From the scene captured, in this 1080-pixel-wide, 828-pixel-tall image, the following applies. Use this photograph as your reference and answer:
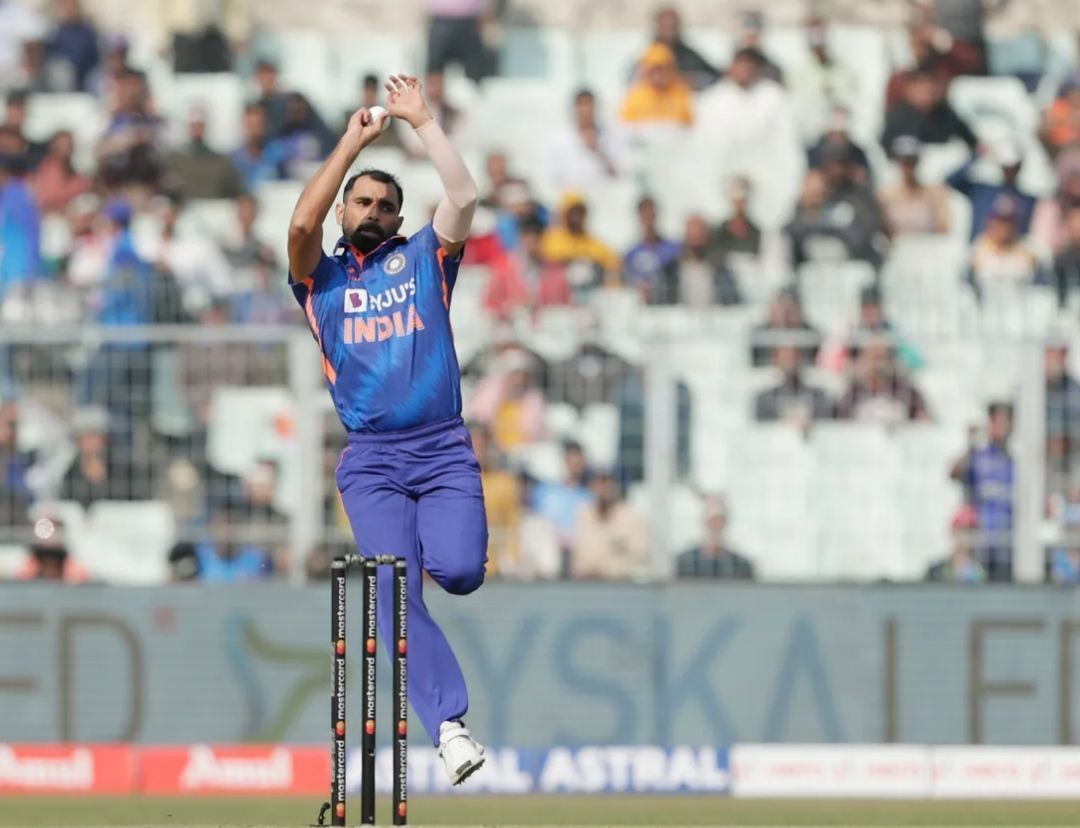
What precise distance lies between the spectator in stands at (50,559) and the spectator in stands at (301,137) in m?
4.45

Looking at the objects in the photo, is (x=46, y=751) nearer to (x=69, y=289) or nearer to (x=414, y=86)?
(x=69, y=289)

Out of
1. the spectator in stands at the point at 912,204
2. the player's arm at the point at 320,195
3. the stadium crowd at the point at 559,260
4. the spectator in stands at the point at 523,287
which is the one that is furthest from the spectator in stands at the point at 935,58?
the player's arm at the point at 320,195

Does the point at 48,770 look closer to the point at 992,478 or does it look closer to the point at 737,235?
the point at 992,478

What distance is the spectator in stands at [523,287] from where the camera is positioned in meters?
13.5

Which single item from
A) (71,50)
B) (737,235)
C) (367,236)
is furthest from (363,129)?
(71,50)

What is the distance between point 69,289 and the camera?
1350cm

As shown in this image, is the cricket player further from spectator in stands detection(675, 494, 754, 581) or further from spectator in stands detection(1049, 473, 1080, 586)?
spectator in stands detection(1049, 473, 1080, 586)

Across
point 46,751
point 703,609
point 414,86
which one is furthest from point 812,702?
point 414,86

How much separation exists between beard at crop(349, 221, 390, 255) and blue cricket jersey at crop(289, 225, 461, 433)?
30 mm

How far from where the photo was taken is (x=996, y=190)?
1570 centimetres

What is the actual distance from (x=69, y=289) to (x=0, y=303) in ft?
1.33

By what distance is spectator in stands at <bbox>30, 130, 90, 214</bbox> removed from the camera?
622 inches

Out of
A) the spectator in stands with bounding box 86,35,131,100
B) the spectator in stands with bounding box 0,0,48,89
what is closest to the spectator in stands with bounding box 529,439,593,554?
the spectator in stands with bounding box 86,35,131,100

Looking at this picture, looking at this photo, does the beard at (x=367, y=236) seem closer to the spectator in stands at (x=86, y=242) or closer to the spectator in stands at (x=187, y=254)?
the spectator in stands at (x=187, y=254)
